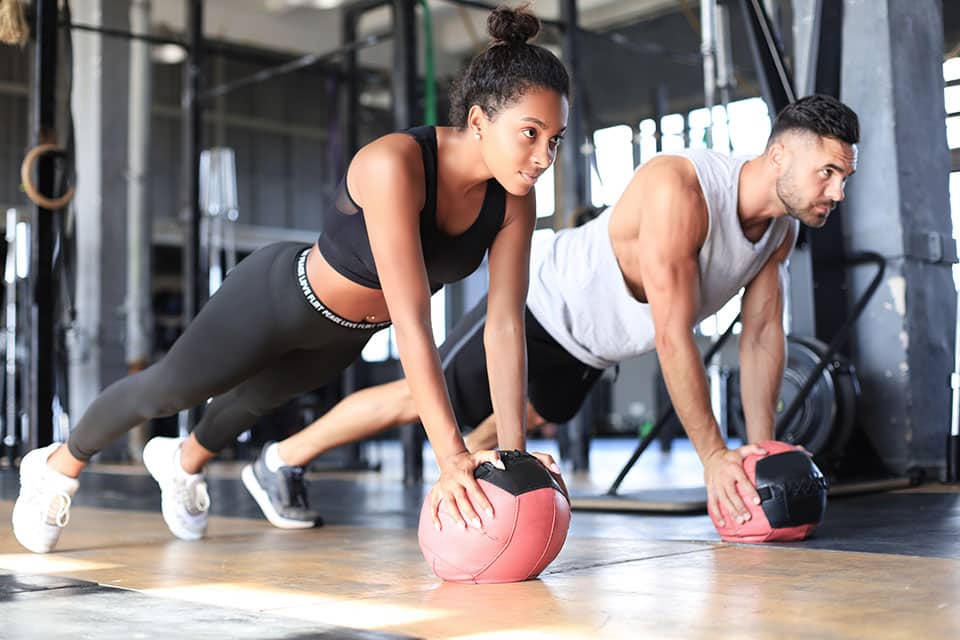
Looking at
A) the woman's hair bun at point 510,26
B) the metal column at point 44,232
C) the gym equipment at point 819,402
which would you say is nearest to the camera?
the woman's hair bun at point 510,26

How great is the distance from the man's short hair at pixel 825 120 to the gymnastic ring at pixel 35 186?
2.74m

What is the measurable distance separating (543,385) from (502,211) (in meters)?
0.87

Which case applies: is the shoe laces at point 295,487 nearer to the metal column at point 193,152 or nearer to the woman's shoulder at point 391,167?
the woman's shoulder at point 391,167

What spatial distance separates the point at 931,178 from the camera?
374 centimetres

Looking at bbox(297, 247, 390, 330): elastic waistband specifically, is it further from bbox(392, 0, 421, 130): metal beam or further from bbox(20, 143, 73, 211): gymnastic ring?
bbox(392, 0, 421, 130): metal beam

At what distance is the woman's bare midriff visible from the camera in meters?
2.05

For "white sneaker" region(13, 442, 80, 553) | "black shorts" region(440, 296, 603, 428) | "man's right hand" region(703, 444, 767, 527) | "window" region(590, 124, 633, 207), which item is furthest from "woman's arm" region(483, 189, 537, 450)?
"window" region(590, 124, 633, 207)

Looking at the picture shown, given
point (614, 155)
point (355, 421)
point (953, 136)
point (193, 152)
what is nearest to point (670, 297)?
point (355, 421)

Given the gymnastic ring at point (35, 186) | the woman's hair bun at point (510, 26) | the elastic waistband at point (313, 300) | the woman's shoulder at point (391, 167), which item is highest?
the gymnastic ring at point (35, 186)

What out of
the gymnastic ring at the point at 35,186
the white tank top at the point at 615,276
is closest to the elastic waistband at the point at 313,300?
the white tank top at the point at 615,276

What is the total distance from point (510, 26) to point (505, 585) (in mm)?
886

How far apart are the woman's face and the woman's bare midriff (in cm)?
45

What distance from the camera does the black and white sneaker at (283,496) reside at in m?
2.69

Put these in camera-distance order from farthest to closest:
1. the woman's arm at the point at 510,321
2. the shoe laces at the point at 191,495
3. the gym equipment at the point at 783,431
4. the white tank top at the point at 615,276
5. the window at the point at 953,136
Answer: the window at the point at 953,136 → the gym equipment at the point at 783,431 → the shoe laces at the point at 191,495 → the white tank top at the point at 615,276 → the woman's arm at the point at 510,321
